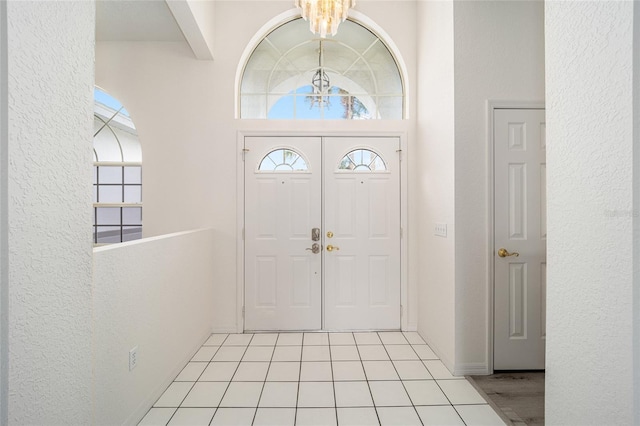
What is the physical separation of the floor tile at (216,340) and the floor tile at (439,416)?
6.16 feet

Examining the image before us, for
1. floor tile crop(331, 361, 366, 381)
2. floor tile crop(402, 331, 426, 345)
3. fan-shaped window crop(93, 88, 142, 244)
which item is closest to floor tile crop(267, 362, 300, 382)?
floor tile crop(331, 361, 366, 381)

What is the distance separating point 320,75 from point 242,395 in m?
3.06

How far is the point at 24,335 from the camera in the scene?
0.96 meters

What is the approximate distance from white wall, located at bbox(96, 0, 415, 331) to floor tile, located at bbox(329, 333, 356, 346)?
101 cm

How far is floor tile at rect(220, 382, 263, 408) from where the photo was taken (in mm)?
2070

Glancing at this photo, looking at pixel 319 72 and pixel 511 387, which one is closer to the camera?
pixel 511 387

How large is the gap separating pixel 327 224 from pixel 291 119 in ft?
3.80

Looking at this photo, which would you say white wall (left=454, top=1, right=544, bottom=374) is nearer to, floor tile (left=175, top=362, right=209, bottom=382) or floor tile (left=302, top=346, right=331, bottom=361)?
floor tile (left=302, top=346, right=331, bottom=361)

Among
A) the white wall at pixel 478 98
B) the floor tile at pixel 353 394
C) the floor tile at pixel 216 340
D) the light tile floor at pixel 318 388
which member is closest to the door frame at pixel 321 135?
the floor tile at pixel 216 340

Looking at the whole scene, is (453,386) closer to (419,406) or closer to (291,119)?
(419,406)

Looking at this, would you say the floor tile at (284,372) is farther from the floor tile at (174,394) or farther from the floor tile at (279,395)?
the floor tile at (174,394)

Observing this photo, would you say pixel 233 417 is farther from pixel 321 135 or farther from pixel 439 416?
pixel 321 135

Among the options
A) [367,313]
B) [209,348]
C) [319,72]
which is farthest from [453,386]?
[319,72]

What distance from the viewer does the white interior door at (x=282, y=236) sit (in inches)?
132
